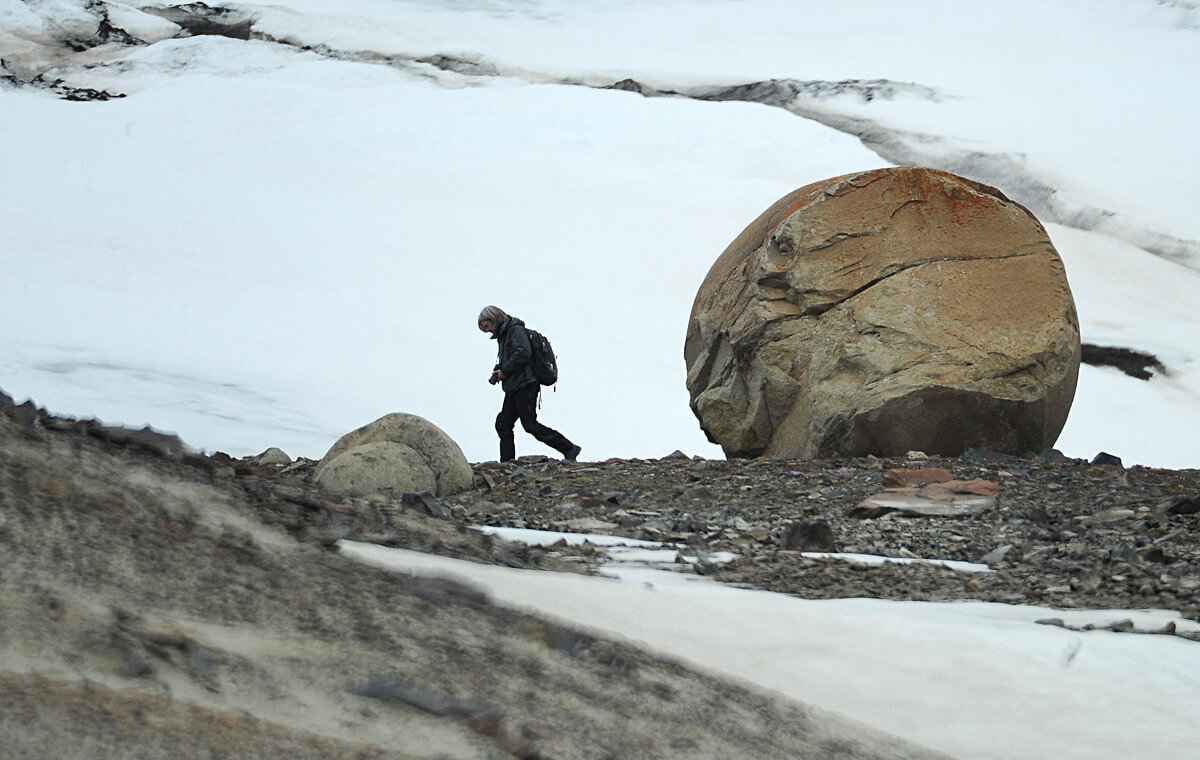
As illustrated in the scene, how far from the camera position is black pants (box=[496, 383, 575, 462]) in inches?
355

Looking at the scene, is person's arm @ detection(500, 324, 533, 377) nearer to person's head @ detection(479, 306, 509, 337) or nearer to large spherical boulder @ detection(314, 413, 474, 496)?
person's head @ detection(479, 306, 509, 337)

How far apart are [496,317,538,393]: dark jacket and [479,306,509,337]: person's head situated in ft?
0.23

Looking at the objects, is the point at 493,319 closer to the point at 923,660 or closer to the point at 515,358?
the point at 515,358

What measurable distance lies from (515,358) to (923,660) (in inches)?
248

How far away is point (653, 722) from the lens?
2.00 metres

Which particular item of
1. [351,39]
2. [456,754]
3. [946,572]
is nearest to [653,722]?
[456,754]

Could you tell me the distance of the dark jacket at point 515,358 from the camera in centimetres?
883

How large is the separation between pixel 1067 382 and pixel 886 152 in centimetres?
1892

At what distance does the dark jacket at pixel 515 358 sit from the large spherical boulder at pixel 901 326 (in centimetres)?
159

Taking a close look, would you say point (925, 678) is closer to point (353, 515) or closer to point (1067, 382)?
point (353, 515)

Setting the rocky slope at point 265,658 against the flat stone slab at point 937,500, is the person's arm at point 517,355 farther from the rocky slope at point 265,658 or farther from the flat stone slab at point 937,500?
the rocky slope at point 265,658

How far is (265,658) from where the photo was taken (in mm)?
1860

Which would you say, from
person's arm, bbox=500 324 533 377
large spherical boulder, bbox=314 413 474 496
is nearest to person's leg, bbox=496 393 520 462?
person's arm, bbox=500 324 533 377

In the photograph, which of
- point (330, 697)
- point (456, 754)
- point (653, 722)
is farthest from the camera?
point (653, 722)
